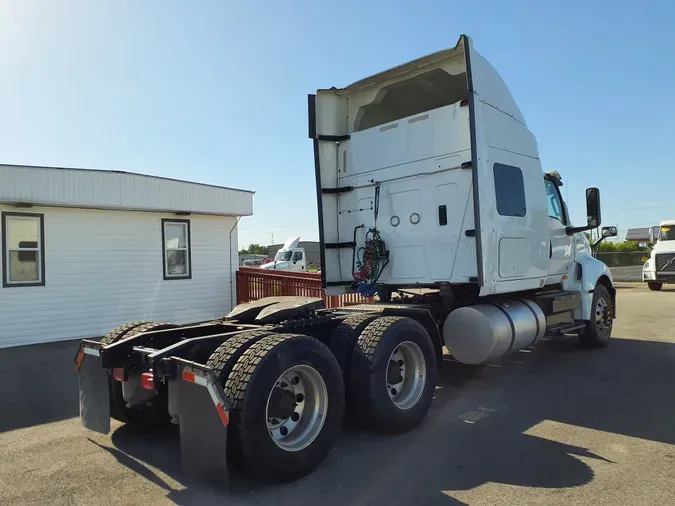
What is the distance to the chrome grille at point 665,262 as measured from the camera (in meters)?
20.9

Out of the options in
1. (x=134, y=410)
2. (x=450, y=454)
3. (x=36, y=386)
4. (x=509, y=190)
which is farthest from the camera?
(x=36, y=386)

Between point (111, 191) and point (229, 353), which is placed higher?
point (111, 191)

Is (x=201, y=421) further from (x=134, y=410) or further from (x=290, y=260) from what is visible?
(x=290, y=260)

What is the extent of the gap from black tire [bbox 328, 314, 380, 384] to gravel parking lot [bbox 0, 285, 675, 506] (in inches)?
27.7

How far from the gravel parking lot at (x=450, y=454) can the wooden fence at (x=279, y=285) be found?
590 centimetres

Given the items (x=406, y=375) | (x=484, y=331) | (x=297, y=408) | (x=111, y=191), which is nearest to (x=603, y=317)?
(x=484, y=331)

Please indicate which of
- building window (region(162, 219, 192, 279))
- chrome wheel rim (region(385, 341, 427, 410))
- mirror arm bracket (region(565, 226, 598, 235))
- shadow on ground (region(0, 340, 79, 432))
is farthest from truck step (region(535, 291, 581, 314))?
building window (region(162, 219, 192, 279))

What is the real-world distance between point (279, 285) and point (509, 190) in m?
7.50

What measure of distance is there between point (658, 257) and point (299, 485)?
22.2 m

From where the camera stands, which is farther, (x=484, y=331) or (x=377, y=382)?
(x=484, y=331)

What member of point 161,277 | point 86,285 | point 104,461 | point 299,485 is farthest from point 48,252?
point 299,485

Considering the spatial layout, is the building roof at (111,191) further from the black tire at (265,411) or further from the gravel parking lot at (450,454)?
the black tire at (265,411)

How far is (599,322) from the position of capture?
8953 mm

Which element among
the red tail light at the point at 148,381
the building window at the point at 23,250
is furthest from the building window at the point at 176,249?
the red tail light at the point at 148,381
